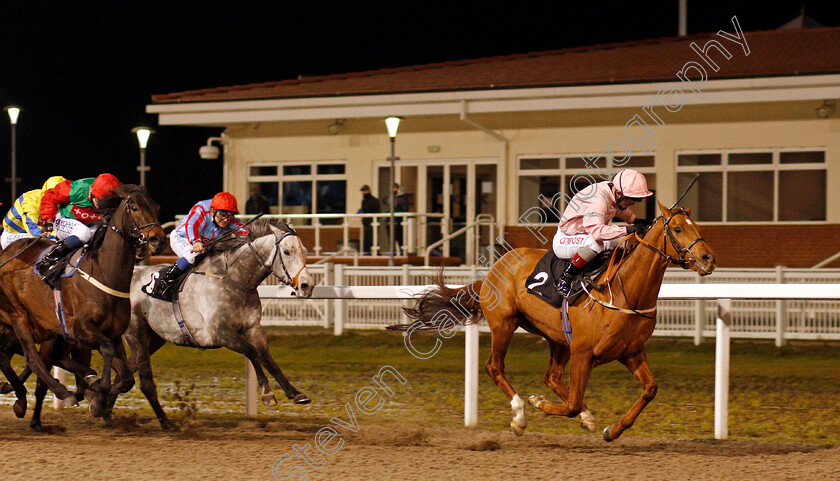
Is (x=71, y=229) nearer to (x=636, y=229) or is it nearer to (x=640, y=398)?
(x=636, y=229)

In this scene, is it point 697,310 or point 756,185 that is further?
point 756,185

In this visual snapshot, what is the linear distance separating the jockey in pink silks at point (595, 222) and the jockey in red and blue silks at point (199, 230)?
2375 millimetres

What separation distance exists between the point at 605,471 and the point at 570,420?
2124mm

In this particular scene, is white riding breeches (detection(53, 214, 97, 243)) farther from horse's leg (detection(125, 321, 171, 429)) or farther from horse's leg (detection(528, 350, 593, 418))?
horse's leg (detection(528, 350, 593, 418))

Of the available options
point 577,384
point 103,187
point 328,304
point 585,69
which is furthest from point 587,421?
point 585,69

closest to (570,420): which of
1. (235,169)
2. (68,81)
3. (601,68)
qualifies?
(601,68)

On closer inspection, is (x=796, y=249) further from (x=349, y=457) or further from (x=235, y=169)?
(x=349, y=457)

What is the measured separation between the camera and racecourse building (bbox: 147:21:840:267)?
15.5 meters

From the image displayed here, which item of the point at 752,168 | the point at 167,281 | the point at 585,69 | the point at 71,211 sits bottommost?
the point at 167,281

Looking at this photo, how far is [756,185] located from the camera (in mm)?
16125

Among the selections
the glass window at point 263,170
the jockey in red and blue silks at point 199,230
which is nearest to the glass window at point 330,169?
the glass window at point 263,170

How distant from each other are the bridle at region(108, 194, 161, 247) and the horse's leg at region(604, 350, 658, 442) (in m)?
2.97

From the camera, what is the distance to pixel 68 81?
2866 cm

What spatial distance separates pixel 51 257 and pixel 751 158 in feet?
39.4
